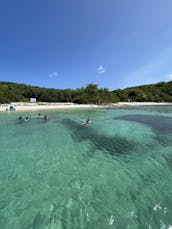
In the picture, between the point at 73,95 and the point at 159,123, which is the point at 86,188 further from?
the point at 73,95

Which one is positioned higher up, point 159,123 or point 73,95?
point 73,95

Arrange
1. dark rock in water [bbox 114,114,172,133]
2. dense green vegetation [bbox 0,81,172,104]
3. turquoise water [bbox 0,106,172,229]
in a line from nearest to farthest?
turquoise water [bbox 0,106,172,229], dark rock in water [bbox 114,114,172,133], dense green vegetation [bbox 0,81,172,104]

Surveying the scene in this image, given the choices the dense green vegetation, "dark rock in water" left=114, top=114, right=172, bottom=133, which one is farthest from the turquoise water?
the dense green vegetation

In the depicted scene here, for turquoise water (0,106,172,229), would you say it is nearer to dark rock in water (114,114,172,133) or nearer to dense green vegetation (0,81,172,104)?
dark rock in water (114,114,172,133)

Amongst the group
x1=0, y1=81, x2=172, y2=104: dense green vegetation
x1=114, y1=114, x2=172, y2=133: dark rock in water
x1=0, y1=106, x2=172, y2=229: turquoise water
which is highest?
x1=0, y1=81, x2=172, y2=104: dense green vegetation

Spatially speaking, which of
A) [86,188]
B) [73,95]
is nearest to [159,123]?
[86,188]

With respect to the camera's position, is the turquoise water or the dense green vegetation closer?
the turquoise water

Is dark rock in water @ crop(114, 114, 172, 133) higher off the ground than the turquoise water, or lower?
higher

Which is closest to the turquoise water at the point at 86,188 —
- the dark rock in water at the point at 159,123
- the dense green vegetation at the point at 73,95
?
the dark rock in water at the point at 159,123

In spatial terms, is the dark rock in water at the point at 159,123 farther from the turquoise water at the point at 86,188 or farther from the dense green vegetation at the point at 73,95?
the dense green vegetation at the point at 73,95

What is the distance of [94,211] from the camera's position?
4059mm

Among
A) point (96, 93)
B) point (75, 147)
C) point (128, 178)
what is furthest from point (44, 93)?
point (128, 178)

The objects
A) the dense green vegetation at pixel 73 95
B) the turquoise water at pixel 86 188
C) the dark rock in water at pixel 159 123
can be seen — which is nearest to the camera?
the turquoise water at pixel 86 188

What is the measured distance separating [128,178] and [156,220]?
6.77 feet
